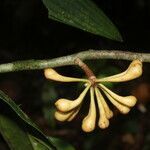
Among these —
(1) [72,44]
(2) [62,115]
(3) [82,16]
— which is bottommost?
(2) [62,115]

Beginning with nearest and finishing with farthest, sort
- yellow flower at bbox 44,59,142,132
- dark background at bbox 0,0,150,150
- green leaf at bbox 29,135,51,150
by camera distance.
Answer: yellow flower at bbox 44,59,142,132, green leaf at bbox 29,135,51,150, dark background at bbox 0,0,150,150

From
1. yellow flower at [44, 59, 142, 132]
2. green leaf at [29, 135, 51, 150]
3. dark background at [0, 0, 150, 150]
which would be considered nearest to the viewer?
yellow flower at [44, 59, 142, 132]

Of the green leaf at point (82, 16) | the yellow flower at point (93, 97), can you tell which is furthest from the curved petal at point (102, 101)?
the green leaf at point (82, 16)

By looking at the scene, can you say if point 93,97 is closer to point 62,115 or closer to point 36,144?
point 62,115

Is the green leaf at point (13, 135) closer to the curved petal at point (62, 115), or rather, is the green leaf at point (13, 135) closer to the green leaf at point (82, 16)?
the curved petal at point (62, 115)

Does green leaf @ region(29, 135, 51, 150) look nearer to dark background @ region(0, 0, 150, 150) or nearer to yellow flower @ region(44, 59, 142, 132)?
yellow flower @ region(44, 59, 142, 132)

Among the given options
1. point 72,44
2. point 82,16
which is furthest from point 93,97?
point 72,44

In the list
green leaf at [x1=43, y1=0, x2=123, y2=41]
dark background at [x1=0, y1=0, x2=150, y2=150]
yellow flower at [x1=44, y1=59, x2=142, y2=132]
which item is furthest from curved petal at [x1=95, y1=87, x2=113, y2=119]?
dark background at [x1=0, y1=0, x2=150, y2=150]
